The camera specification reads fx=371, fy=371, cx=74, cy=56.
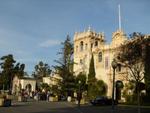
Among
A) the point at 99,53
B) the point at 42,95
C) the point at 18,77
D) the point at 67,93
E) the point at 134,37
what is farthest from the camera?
the point at 18,77

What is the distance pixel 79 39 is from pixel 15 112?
55.1 meters

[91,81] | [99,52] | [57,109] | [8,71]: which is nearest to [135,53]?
[57,109]

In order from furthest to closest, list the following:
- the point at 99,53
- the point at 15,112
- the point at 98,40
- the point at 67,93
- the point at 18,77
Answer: the point at 18,77, the point at 98,40, the point at 99,53, the point at 67,93, the point at 15,112

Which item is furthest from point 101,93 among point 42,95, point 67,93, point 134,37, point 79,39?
point 134,37

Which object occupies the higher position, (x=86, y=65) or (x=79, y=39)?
(x=79, y=39)

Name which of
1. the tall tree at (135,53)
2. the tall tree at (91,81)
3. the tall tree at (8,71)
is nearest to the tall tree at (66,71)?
the tall tree at (91,81)

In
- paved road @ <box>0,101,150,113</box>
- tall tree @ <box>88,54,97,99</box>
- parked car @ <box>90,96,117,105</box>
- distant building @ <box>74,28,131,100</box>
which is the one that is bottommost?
paved road @ <box>0,101,150,113</box>

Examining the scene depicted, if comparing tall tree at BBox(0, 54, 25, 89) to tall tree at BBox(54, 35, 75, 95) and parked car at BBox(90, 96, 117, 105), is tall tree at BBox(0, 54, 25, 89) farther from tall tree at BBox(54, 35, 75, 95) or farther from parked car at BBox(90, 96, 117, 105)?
parked car at BBox(90, 96, 117, 105)

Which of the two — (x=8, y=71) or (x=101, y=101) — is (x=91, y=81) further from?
(x=8, y=71)

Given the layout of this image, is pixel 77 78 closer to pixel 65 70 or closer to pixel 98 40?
pixel 65 70

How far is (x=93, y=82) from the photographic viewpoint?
67.9 meters

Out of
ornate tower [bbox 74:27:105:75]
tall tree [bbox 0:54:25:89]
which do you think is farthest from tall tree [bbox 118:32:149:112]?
tall tree [bbox 0:54:25:89]

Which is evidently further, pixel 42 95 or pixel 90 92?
pixel 90 92

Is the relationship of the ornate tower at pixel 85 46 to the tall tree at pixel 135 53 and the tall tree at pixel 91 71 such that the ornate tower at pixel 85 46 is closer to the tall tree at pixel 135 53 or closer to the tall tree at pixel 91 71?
the tall tree at pixel 91 71
